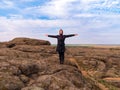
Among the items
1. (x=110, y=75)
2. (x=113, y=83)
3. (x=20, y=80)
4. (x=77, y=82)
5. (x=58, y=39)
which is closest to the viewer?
(x=20, y=80)

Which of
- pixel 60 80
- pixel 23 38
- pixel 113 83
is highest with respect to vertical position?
pixel 23 38

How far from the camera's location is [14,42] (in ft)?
148

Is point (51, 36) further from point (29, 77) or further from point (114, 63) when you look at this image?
point (114, 63)

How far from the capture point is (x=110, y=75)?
1730 inches

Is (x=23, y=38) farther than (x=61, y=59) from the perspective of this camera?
Yes

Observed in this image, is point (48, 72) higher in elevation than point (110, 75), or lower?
→ higher

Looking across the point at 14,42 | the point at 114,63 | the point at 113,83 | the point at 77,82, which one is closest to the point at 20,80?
the point at 77,82

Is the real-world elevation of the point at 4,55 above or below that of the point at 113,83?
above

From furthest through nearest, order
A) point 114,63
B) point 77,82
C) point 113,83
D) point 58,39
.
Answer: point 114,63
point 113,83
point 58,39
point 77,82

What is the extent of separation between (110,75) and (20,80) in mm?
22763

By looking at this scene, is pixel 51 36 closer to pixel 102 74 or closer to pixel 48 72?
pixel 48 72

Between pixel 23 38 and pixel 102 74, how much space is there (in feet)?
44.4

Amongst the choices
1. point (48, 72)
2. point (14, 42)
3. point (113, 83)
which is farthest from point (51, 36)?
point (14, 42)

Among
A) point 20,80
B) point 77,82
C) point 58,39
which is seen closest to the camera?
point 20,80
